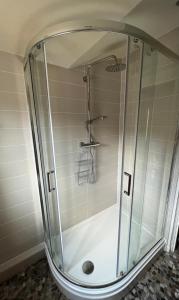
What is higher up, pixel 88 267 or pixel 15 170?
pixel 15 170

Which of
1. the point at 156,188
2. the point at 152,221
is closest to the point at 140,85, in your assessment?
the point at 156,188

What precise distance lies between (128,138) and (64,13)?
0.85 meters

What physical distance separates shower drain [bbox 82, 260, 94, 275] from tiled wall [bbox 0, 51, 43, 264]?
0.56m

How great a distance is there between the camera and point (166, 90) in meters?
1.32

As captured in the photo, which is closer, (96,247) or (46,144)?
(46,144)

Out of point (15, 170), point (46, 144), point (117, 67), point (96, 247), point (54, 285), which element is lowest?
point (54, 285)

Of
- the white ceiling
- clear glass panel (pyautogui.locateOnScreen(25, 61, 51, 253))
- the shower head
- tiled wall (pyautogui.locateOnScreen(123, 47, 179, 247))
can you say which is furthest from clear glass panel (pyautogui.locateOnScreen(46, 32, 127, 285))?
tiled wall (pyautogui.locateOnScreen(123, 47, 179, 247))

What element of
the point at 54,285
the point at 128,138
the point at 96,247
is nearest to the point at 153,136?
the point at 128,138

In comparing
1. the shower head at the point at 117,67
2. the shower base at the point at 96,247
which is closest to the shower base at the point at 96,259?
the shower base at the point at 96,247

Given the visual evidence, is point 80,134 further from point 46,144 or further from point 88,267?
point 88,267

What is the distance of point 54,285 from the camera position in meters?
1.26

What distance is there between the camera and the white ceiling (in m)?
0.72

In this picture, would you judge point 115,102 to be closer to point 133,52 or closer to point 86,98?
point 86,98

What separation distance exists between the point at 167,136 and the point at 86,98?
919 mm
